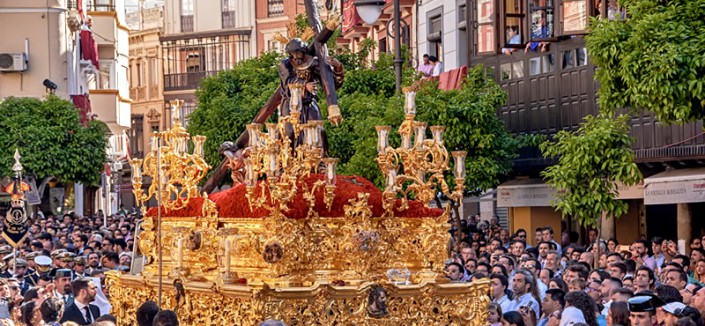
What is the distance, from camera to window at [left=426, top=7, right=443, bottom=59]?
37.1m

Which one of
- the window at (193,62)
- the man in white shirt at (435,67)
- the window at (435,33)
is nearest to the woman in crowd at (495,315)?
the man in white shirt at (435,67)

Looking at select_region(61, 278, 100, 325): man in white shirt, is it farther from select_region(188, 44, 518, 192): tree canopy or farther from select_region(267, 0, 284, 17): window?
select_region(267, 0, 284, 17): window

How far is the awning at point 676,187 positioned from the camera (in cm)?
2264

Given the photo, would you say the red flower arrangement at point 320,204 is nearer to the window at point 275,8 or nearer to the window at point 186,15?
the window at point 275,8

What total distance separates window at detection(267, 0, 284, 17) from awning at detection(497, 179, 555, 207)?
41192 millimetres

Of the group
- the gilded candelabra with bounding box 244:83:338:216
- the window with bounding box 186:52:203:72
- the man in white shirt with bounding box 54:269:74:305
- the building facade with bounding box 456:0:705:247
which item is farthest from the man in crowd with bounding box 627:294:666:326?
the window with bounding box 186:52:203:72

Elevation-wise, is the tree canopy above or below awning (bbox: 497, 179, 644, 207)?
above

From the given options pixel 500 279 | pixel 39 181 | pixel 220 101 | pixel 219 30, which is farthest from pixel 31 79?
pixel 500 279

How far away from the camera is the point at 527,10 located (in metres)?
28.6

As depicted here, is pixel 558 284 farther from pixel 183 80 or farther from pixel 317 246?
pixel 183 80

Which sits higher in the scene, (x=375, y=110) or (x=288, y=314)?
(x=375, y=110)

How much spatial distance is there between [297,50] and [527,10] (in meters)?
16.6

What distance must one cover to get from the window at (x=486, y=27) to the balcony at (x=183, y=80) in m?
40.6

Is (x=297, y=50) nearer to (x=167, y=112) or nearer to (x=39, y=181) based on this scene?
(x=39, y=181)
